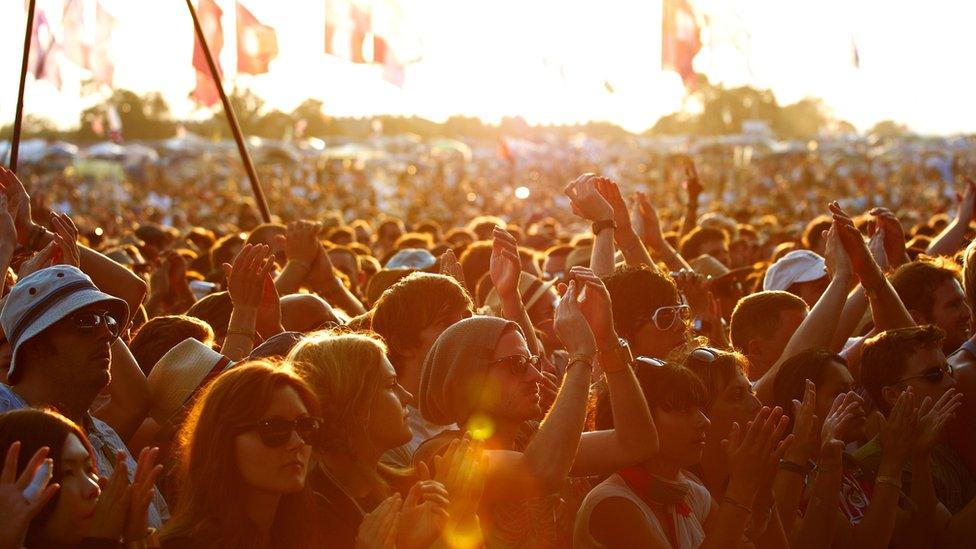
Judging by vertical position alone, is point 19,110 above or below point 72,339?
above

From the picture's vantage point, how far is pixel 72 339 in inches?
144

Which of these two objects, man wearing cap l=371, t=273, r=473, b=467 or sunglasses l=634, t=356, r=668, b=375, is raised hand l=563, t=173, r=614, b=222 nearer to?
man wearing cap l=371, t=273, r=473, b=467

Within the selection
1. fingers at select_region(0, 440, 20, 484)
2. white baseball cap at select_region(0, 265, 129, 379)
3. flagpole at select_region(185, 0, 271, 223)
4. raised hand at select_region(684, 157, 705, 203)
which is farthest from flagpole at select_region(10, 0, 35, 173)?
raised hand at select_region(684, 157, 705, 203)

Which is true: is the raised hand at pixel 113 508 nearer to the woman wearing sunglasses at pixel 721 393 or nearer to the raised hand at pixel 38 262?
the raised hand at pixel 38 262

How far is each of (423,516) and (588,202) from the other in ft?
9.21

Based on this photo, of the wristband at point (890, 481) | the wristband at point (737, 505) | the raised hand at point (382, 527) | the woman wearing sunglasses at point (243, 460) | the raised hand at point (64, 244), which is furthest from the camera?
the raised hand at point (64, 244)

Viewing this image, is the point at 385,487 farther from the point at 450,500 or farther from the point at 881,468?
the point at 881,468

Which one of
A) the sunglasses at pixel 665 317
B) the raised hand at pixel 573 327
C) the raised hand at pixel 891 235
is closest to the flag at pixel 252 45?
the raised hand at pixel 891 235

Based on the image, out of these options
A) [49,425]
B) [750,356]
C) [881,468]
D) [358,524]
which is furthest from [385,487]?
[750,356]

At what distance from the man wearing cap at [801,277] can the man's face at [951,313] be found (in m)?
0.93

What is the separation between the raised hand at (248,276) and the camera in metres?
4.55

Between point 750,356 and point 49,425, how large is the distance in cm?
334

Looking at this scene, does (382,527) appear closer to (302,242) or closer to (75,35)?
(302,242)

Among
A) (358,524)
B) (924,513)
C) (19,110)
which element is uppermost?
(19,110)
